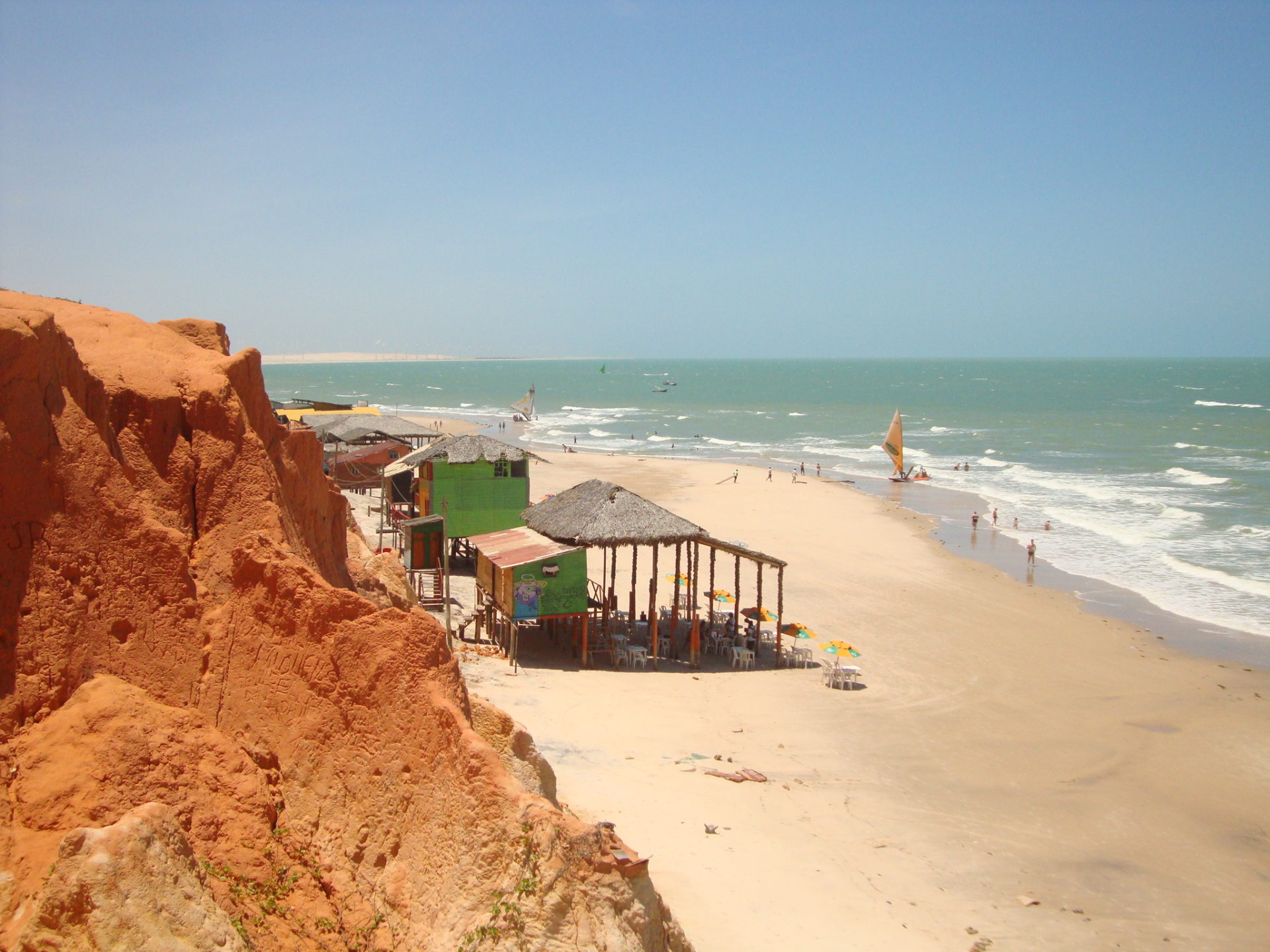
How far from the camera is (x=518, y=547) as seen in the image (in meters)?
19.1

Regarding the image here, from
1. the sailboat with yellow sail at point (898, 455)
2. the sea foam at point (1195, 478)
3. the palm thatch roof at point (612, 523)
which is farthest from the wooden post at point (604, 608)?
the sea foam at point (1195, 478)

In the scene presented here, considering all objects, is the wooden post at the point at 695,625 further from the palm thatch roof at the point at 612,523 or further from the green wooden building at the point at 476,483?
the green wooden building at the point at 476,483

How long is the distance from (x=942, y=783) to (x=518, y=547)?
899 centimetres

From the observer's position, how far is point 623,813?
10836 millimetres

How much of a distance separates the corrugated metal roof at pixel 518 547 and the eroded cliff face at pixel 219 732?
469 inches

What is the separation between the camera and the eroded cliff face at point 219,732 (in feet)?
16.2

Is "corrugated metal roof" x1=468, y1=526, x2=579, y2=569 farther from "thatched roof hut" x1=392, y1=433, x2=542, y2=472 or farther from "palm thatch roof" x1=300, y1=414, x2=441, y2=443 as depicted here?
"palm thatch roof" x1=300, y1=414, x2=441, y2=443

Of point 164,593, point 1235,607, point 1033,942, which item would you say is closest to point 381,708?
point 164,593

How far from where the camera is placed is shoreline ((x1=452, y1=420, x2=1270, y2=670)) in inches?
858

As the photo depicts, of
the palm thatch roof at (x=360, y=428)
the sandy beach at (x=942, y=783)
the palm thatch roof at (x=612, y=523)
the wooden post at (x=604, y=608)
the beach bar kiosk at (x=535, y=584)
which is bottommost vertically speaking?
→ the sandy beach at (x=942, y=783)

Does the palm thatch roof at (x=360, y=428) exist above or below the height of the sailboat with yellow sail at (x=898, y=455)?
above

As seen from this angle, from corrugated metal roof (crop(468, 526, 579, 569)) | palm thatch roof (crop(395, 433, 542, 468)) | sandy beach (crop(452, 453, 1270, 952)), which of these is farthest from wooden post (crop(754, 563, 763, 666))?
palm thatch roof (crop(395, 433, 542, 468))

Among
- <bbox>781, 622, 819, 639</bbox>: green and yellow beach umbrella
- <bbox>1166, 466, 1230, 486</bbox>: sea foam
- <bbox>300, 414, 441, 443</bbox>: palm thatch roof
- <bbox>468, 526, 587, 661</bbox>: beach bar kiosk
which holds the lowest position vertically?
<bbox>781, 622, 819, 639</bbox>: green and yellow beach umbrella

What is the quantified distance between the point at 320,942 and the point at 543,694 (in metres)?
10.6
